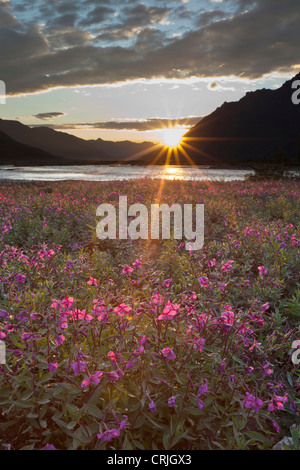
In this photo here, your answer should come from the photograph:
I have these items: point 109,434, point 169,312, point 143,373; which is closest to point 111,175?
point 143,373

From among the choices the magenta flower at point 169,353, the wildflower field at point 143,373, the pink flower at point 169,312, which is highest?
the pink flower at point 169,312

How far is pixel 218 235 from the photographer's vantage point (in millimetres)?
8953

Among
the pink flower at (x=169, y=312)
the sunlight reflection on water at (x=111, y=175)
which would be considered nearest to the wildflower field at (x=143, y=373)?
the pink flower at (x=169, y=312)

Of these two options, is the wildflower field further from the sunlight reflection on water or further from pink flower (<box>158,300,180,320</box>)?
the sunlight reflection on water

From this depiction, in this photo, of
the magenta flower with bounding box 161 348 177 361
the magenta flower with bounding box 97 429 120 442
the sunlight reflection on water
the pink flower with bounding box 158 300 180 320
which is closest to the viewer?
the magenta flower with bounding box 97 429 120 442

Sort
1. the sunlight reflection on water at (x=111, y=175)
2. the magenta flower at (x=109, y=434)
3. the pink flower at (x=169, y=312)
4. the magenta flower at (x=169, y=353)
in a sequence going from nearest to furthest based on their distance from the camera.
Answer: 1. the magenta flower at (x=109, y=434)
2. the magenta flower at (x=169, y=353)
3. the pink flower at (x=169, y=312)
4. the sunlight reflection on water at (x=111, y=175)

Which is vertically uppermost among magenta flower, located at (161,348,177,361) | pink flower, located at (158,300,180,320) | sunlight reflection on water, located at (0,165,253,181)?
sunlight reflection on water, located at (0,165,253,181)

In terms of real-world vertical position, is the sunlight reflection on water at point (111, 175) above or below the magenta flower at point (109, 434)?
above

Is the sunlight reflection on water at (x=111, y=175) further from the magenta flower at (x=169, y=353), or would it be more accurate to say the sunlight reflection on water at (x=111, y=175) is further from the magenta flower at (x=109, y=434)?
the magenta flower at (x=109, y=434)

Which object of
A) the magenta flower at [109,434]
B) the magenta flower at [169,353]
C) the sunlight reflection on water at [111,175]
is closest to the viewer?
the magenta flower at [109,434]

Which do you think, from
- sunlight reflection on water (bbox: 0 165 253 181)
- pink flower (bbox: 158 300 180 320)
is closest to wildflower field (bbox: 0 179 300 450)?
pink flower (bbox: 158 300 180 320)

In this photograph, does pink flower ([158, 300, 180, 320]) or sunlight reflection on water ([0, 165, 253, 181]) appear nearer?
pink flower ([158, 300, 180, 320])
